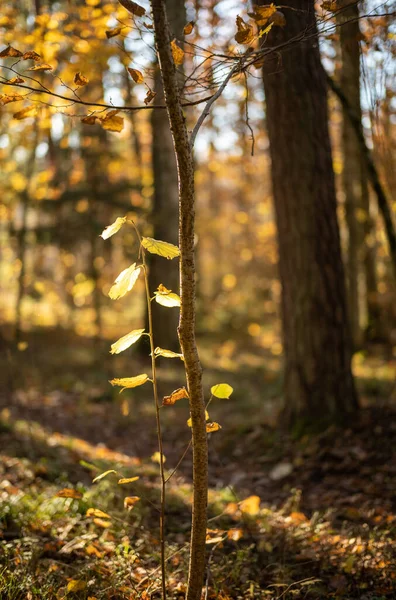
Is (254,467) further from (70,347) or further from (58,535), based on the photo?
(70,347)

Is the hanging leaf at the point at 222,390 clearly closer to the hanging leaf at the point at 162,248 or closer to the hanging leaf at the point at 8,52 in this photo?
the hanging leaf at the point at 162,248

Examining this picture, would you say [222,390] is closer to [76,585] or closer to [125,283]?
[125,283]

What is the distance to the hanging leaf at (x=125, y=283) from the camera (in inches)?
71.7

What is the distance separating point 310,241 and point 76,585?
3.53m

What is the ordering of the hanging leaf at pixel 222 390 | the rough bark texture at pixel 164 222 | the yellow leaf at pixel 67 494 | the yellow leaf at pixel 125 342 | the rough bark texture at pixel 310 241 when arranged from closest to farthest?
the yellow leaf at pixel 125 342 → the hanging leaf at pixel 222 390 → the yellow leaf at pixel 67 494 → the rough bark texture at pixel 310 241 → the rough bark texture at pixel 164 222

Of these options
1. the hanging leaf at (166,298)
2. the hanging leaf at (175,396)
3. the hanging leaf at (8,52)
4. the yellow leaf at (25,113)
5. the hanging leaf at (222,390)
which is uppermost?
the hanging leaf at (8,52)

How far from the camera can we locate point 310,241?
192 inches

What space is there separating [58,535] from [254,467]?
2.28 m

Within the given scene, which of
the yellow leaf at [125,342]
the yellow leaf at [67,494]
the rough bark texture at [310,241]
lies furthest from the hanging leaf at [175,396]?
the rough bark texture at [310,241]

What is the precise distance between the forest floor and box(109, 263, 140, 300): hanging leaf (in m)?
0.95

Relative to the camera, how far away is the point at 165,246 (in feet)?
6.20

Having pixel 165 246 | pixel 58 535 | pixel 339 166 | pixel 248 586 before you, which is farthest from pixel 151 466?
pixel 339 166

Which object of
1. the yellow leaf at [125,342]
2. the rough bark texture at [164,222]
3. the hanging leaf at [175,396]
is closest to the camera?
the yellow leaf at [125,342]

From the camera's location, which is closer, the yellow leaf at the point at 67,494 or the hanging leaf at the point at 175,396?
the hanging leaf at the point at 175,396
